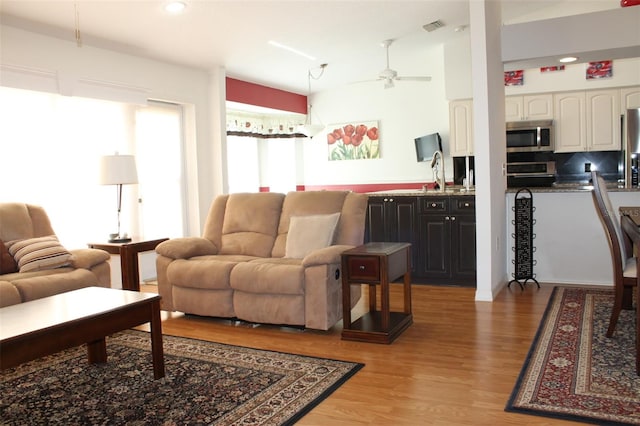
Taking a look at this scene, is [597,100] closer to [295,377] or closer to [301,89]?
[301,89]

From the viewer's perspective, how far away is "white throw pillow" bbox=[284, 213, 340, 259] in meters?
4.11

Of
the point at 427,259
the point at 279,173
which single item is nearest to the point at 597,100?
the point at 427,259

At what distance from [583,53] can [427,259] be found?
7.68 feet

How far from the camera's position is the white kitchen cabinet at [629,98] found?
6.72 metres

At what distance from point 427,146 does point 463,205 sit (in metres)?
3.21

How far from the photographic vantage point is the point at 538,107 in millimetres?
7141

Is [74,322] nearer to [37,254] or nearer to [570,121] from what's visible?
[37,254]

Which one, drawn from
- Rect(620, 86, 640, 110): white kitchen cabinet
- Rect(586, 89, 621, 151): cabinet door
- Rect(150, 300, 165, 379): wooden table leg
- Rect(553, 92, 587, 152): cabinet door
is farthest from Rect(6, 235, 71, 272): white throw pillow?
Rect(620, 86, 640, 110): white kitchen cabinet

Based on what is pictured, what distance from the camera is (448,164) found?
819cm

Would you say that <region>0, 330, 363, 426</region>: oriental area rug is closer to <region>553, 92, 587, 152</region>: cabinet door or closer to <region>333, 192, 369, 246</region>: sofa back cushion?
<region>333, 192, 369, 246</region>: sofa back cushion

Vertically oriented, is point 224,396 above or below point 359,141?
below

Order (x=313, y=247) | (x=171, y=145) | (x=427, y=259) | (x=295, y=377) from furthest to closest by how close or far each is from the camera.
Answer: (x=171, y=145) → (x=427, y=259) → (x=313, y=247) → (x=295, y=377)

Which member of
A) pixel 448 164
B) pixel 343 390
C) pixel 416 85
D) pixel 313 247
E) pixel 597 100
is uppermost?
pixel 416 85

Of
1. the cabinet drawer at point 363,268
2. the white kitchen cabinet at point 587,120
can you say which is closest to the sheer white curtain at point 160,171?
the cabinet drawer at point 363,268
